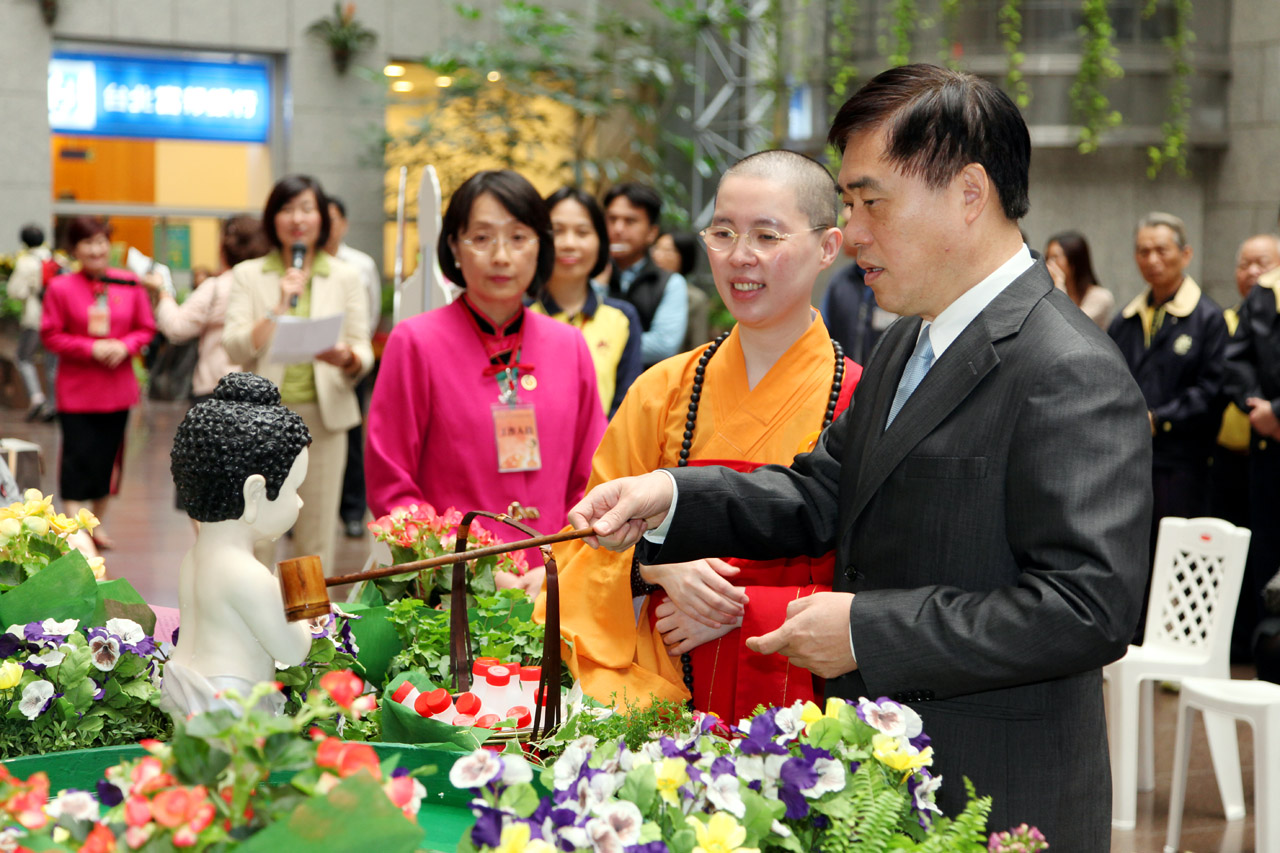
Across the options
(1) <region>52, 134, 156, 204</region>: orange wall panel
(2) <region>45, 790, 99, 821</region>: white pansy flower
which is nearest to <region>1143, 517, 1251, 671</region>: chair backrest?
(2) <region>45, 790, 99, 821</region>: white pansy flower

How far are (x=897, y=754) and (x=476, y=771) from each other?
1.32 feet

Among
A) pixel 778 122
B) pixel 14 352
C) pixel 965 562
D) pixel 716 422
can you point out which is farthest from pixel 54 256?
pixel 965 562

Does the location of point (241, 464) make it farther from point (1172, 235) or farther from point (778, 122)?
point (778, 122)

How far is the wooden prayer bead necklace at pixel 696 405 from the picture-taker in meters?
2.05

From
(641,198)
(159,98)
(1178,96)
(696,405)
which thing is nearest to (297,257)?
(641,198)

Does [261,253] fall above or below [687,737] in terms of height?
above

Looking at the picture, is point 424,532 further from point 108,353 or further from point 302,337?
point 108,353

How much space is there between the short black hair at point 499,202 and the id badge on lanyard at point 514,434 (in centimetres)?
30

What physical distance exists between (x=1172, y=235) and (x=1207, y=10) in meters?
3.04

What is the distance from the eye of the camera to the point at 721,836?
1068 millimetres

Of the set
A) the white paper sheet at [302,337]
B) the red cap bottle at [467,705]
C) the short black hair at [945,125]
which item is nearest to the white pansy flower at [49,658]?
the red cap bottle at [467,705]

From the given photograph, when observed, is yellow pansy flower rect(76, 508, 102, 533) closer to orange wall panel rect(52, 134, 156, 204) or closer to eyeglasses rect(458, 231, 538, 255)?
eyeglasses rect(458, 231, 538, 255)

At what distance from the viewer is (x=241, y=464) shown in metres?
1.37

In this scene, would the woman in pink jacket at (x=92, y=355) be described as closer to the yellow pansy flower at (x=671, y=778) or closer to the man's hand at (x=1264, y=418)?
the man's hand at (x=1264, y=418)
